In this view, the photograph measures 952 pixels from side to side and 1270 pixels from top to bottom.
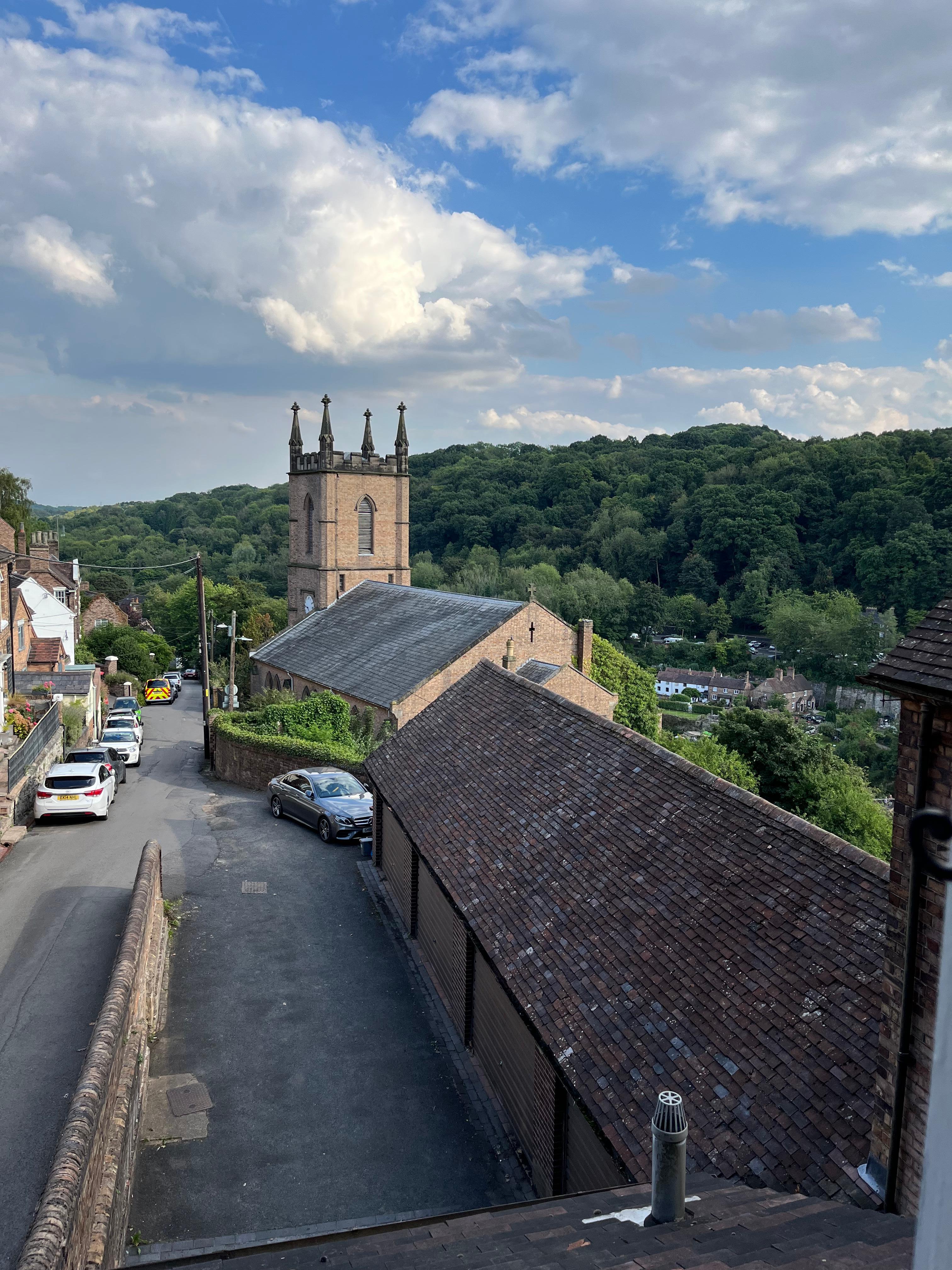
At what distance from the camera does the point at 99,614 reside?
75000 millimetres

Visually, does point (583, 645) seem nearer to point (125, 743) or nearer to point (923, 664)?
point (125, 743)

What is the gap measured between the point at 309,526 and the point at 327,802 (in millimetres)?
25620

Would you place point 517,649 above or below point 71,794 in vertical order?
above

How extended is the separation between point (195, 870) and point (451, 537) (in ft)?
349

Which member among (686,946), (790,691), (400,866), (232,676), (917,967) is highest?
(917,967)

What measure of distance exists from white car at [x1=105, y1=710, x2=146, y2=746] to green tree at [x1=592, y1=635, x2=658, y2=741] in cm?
2038

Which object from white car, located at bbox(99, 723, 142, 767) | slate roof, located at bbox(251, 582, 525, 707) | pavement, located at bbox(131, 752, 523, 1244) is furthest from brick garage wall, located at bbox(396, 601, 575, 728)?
white car, located at bbox(99, 723, 142, 767)

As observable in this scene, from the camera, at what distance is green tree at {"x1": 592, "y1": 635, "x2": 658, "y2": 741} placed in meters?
42.0

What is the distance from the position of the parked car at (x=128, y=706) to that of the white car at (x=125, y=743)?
866cm

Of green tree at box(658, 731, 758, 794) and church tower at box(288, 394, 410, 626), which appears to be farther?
church tower at box(288, 394, 410, 626)

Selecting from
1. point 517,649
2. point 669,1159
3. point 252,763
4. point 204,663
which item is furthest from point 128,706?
point 669,1159

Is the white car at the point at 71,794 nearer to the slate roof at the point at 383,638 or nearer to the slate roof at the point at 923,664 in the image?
the slate roof at the point at 383,638

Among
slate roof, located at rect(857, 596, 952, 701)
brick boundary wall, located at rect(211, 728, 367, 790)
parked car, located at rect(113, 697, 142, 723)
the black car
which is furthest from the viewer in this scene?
parked car, located at rect(113, 697, 142, 723)

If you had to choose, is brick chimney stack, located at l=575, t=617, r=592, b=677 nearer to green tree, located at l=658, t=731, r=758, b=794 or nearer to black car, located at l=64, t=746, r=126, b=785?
green tree, located at l=658, t=731, r=758, b=794
